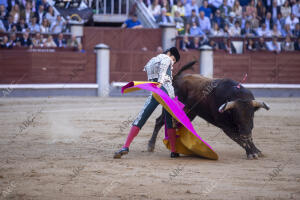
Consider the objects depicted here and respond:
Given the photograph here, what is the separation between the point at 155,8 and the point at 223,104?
30.8ft

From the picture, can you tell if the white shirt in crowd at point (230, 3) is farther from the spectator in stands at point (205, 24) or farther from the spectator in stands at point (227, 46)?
the spectator in stands at point (227, 46)

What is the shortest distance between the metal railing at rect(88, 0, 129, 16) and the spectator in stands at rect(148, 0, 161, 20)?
0.94 m

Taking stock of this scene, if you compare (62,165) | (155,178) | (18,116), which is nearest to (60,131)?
(18,116)

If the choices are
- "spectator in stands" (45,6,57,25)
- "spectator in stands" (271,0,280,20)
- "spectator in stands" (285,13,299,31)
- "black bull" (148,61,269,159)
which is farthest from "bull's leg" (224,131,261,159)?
"spectator in stands" (271,0,280,20)

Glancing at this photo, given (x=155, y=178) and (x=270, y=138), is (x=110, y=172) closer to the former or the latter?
(x=155, y=178)

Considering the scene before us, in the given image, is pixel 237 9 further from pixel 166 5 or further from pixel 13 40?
pixel 13 40

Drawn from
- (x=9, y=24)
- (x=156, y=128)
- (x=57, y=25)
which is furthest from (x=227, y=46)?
(x=156, y=128)

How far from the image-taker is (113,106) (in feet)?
35.1

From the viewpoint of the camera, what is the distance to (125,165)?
4.71 m

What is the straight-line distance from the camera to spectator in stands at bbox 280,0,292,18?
14688 mm

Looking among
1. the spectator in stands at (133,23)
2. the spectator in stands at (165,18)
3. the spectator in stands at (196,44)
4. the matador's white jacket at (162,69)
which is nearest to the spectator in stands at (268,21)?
the spectator in stands at (196,44)

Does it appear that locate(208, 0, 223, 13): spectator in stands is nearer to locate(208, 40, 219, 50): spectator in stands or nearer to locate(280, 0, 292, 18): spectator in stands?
locate(208, 40, 219, 50): spectator in stands

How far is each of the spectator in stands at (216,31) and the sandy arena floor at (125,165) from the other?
583 centimetres

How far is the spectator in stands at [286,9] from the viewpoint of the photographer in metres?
14.7
